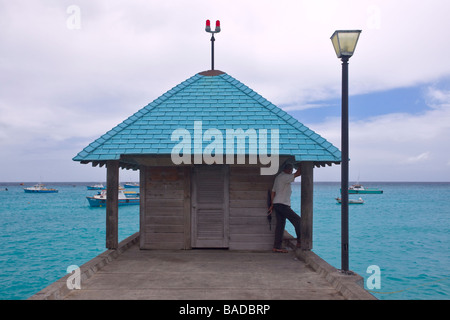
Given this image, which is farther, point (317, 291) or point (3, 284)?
point (3, 284)

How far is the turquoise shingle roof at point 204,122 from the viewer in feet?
24.5

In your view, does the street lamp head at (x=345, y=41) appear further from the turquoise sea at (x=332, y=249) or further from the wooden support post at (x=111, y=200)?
the turquoise sea at (x=332, y=249)

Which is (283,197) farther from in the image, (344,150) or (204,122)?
(204,122)

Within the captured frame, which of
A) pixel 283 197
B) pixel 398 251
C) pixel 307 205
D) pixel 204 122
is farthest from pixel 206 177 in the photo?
pixel 398 251

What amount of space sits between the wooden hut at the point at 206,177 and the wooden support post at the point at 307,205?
2 cm

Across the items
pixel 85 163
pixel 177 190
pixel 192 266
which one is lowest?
pixel 192 266

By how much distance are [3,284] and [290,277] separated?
18.2m

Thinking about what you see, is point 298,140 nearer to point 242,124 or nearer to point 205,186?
point 242,124

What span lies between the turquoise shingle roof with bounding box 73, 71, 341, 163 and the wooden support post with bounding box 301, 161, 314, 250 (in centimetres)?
55

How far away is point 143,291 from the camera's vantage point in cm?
536

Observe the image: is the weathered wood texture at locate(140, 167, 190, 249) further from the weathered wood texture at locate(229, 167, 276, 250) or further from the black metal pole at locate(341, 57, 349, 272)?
the black metal pole at locate(341, 57, 349, 272)

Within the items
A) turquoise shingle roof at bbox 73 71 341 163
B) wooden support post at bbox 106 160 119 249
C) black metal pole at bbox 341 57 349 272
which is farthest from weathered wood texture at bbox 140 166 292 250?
black metal pole at bbox 341 57 349 272

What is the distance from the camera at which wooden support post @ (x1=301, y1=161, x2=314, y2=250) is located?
775 centimetres
